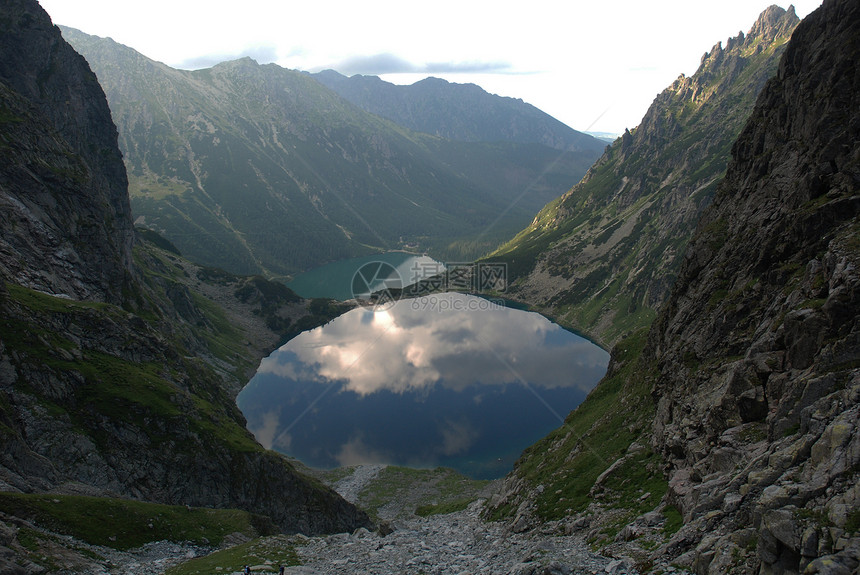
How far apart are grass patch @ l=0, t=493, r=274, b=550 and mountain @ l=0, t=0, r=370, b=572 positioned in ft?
2.51

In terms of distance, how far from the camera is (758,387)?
29953 millimetres

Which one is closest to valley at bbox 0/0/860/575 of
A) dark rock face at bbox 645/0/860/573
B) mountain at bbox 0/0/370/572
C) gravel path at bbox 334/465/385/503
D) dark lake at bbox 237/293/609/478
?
dark rock face at bbox 645/0/860/573

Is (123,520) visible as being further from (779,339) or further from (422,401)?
(422,401)

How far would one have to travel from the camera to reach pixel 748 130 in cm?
5809

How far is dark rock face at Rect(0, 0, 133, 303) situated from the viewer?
82.2 metres

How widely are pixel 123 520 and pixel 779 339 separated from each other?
178 feet

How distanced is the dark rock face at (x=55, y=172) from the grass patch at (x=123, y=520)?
1742 inches

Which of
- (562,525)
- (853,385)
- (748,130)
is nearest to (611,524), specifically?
(562,525)

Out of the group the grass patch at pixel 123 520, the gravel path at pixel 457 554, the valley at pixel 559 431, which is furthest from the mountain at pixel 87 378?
the gravel path at pixel 457 554

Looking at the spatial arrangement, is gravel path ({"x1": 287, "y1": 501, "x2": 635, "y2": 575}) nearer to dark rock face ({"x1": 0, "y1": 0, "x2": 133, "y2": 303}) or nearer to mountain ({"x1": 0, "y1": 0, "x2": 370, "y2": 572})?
mountain ({"x1": 0, "y1": 0, "x2": 370, "y2": 572})

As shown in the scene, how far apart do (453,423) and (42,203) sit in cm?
10437

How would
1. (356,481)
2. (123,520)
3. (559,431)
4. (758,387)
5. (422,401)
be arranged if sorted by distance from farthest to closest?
1. (422,401)
2. (356,481)
3. (559,431)
4. (123,520)
5. (758,387)

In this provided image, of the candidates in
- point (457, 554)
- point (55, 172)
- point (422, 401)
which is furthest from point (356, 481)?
point (55, 172)

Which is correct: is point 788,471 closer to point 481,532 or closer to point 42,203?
point 481,532
